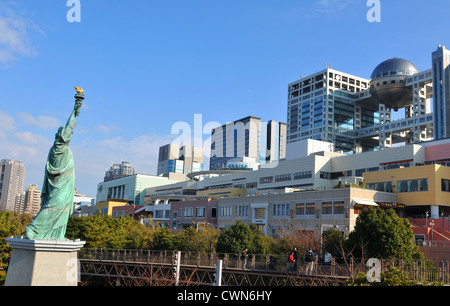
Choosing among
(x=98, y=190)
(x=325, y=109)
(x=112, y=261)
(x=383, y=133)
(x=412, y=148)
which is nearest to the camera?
(x=112, y=261)

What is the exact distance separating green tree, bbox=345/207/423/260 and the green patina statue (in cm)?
2087

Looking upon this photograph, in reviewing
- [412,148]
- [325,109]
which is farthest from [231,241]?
[325,109]

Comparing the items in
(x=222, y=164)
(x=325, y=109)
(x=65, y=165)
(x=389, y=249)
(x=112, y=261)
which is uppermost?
(x=325, y=109)

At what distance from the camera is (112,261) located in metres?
36.7

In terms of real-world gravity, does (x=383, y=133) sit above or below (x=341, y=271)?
above

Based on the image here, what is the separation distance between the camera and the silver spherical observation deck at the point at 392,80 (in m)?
125

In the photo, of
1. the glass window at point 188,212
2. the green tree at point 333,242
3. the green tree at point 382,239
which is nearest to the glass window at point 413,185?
the green tree at point 333,242

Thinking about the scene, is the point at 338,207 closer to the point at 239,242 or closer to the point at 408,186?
the point at 408,186

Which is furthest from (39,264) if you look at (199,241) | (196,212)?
(196,212)

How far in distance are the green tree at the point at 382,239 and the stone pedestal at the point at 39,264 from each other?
21118 mm

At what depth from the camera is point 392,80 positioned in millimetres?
125250

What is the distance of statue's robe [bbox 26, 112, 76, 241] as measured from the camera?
1961 centimetres
